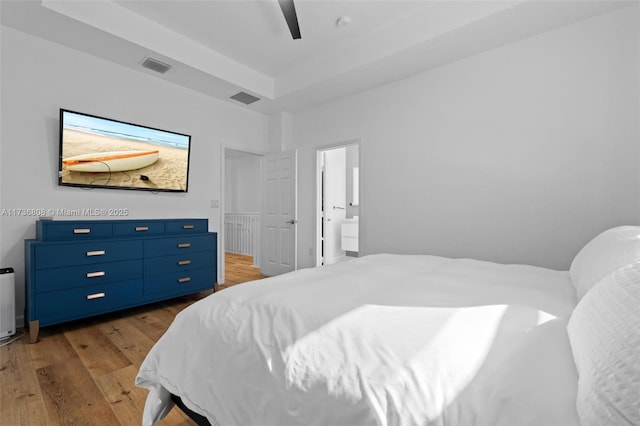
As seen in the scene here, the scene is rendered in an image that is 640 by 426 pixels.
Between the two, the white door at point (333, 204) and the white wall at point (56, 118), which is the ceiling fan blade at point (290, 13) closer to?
the white wall at point (56, 118)

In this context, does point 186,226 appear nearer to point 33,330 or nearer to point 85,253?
point 85,253

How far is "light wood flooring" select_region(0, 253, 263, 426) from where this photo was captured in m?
1.53

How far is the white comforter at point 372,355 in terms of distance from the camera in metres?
0.65

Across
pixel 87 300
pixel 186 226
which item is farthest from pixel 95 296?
pixel 186 226

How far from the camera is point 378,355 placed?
2.55 feet

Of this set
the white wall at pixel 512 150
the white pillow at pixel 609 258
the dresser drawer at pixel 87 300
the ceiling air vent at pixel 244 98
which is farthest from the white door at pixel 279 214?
the white pillow at pixel 609 258

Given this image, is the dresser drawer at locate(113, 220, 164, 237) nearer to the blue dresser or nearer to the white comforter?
the blue dresser

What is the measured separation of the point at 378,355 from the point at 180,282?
124 inches

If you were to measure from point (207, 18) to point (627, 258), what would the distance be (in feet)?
12.0

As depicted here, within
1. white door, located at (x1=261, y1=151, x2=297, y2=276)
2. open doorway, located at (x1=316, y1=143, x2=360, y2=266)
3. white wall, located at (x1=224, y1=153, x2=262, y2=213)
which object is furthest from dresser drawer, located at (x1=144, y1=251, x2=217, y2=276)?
white wall, located at (x1=224, y1=153, x2=262, y2=213)

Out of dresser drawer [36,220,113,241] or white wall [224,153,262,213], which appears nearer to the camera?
dresser drawer [36,220,113,241]

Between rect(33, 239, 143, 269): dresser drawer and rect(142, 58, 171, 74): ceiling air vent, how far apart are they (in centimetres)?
198

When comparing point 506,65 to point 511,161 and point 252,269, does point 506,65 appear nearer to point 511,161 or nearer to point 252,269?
point 511,161

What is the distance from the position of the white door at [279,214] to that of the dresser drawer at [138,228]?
1.96 meters
